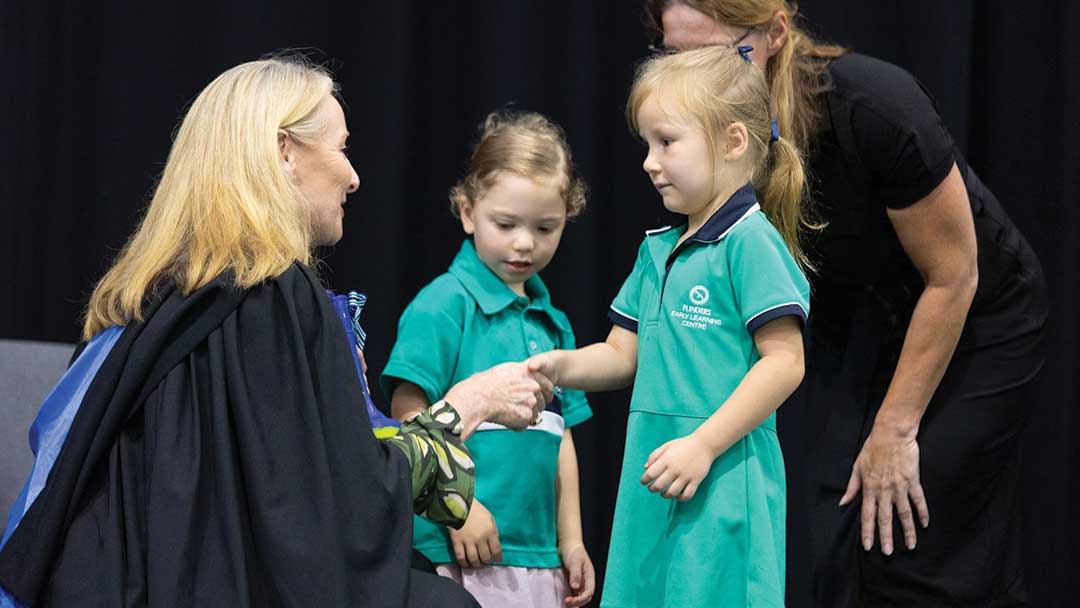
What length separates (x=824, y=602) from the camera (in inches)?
86.0

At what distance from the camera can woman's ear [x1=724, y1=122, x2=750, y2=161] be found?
5.98 feet

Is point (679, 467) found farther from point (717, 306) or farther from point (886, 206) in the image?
point (886, 206)

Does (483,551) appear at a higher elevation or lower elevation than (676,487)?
lower

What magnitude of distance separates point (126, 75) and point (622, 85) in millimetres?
1231

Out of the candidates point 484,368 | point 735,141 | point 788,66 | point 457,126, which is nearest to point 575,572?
point 484,368

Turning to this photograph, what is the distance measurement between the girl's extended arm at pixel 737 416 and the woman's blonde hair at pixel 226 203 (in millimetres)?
564

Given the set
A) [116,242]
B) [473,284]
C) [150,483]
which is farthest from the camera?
[116,242]

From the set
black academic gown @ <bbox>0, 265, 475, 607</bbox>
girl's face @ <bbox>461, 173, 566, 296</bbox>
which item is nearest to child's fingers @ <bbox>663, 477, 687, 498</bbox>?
black academic gown @ <bbox>0, 265, 475, 607</bbox>

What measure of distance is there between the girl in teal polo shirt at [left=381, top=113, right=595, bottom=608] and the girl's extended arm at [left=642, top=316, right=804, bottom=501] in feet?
1.72

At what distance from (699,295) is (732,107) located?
0.96 feet

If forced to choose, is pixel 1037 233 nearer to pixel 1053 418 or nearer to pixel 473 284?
pixel 1053 418

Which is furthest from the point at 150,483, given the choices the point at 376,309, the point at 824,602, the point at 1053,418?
the point at 1053,418

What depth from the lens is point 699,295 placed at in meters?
1.77

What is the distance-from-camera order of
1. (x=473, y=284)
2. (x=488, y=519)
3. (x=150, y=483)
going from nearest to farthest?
(x=150, y=483)
(x=488, y=519)
(x=473, y=284)
